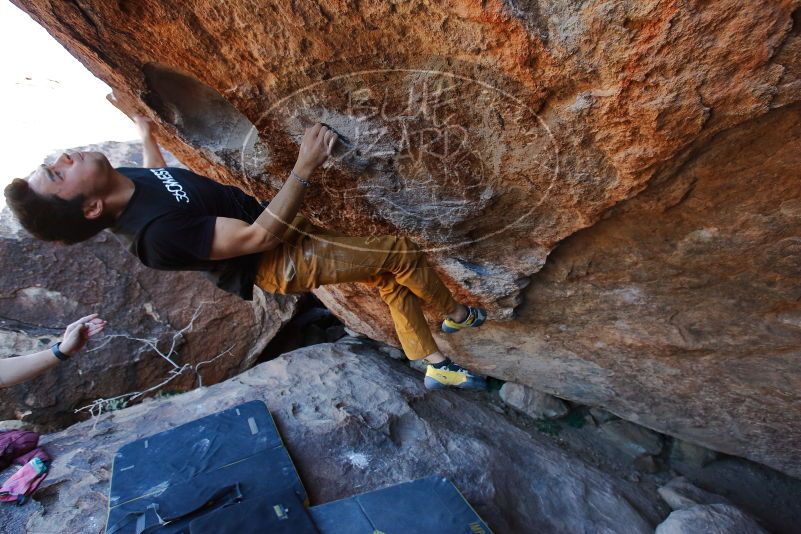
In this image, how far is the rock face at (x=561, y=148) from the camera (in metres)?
1.33

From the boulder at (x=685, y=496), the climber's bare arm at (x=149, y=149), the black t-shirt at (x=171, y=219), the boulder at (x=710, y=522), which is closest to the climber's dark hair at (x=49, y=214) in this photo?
the black t-shirt at (x=171, y=219)

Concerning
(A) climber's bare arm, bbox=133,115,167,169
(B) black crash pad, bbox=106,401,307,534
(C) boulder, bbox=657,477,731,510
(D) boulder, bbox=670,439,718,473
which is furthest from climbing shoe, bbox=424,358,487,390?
(D) boulder, bbox=670,439,718,473

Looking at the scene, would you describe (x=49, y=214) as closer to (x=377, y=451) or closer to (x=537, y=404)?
(x=377, y=451)

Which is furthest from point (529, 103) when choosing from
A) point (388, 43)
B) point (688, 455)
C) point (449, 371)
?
point (688, 455)

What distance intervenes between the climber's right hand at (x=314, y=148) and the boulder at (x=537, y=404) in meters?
2.44

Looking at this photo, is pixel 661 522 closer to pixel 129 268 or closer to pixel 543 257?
pixel 543 257

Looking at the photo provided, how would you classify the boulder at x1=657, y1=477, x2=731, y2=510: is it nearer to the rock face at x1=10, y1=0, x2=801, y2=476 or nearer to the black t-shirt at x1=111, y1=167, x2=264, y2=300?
the rock face at x1=10, y1=0, x2=801, y2=476

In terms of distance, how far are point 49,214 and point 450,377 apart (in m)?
1.81

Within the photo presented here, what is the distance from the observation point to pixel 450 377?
2430 mm

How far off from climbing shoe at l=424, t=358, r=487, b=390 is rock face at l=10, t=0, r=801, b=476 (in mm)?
412

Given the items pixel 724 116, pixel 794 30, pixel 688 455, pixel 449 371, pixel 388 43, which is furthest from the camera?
pixel 688 455

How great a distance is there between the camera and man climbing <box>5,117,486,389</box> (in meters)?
1.67

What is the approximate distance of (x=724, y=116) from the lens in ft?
4.54

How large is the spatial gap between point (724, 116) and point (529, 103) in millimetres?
552
